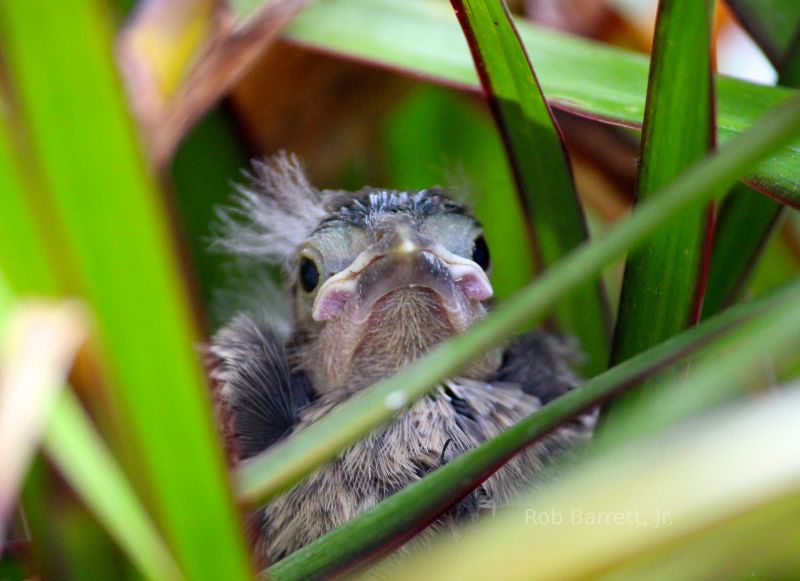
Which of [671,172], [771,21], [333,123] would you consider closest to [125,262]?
[671,172]

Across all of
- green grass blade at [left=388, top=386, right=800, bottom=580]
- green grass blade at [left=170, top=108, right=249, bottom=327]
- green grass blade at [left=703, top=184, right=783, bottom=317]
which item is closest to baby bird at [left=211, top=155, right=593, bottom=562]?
green grass blade at [left=703, top=184, right=783, bottom=317]

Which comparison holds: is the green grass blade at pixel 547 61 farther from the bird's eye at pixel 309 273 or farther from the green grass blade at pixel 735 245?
the bird's eye at pixel 309 273

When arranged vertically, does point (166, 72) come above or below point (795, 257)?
above

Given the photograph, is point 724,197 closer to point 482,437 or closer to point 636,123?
point 636,123

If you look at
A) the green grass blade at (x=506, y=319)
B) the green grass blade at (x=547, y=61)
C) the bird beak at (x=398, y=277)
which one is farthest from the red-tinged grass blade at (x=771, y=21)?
the green grass blade at (x=506, y=319)

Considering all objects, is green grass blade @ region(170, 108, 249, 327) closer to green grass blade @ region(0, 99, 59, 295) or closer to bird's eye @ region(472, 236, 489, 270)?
bird's eye @ region(472, 236, 489, 270)

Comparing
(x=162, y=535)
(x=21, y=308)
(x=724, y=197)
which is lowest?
(x=162, y=535)

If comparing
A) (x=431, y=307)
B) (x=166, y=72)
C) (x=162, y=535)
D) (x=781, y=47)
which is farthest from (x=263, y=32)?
(x=162, y=535)

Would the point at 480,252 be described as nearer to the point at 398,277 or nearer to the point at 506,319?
the point at 398,277
